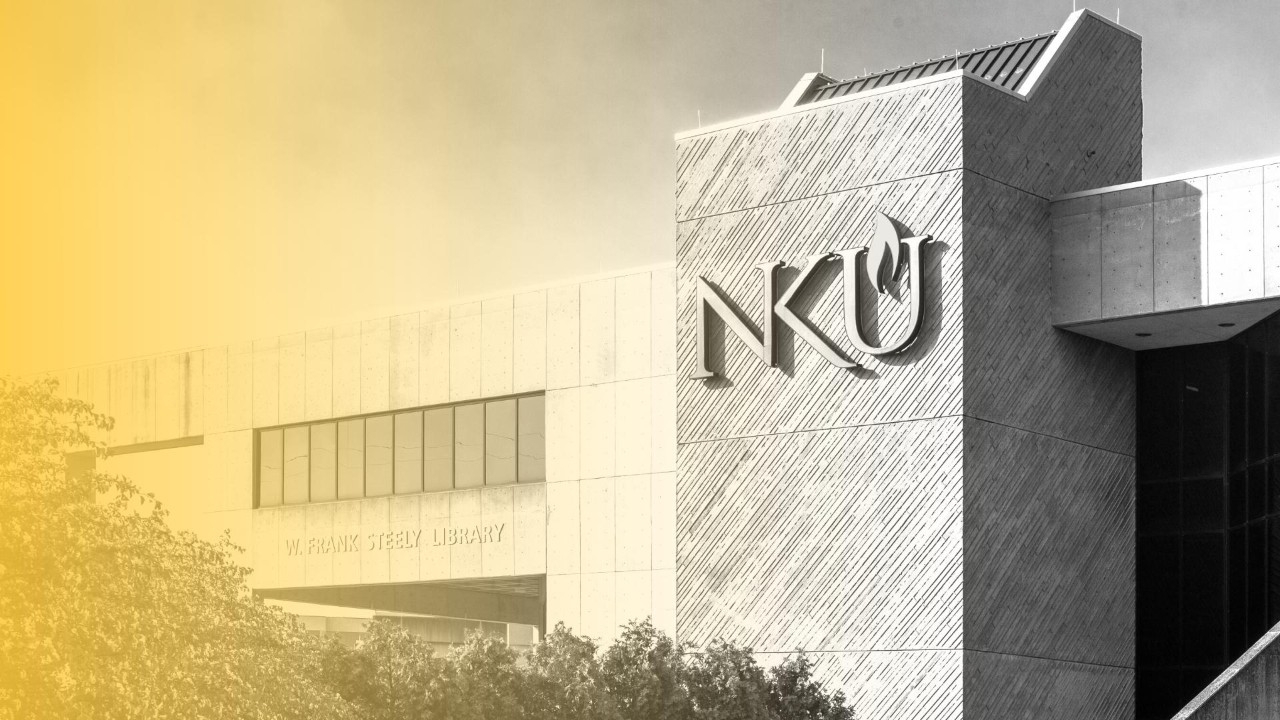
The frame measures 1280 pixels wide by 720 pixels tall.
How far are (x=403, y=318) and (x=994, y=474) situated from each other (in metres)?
19.0

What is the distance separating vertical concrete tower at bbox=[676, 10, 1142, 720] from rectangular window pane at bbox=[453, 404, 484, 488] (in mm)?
10240

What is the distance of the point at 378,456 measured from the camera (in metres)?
49.0

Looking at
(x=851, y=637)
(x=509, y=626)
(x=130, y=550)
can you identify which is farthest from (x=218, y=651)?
(x=509, y=626)

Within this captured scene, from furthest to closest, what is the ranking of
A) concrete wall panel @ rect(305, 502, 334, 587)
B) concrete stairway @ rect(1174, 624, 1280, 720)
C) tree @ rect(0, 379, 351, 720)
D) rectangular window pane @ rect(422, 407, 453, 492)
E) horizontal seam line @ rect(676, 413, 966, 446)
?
concrete wall panel @ rect(305, 502, 334, 587) < rectangular window pane @ rect(422, 407, 453, 492) < horizontal seam line @ rect(676, 413, 966, 446) < concrete stairway @ rect(1174, 624, 1280, 720) < tree @ rect(0, 379, 351, 720)

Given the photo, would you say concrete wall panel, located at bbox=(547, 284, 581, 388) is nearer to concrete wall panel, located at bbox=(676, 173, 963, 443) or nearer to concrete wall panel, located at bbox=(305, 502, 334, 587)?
concrete wall panel, located at bbox=(676, 173, 963, 443)

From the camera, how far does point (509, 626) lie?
52844 millimetres

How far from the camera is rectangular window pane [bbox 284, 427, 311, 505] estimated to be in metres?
50.5

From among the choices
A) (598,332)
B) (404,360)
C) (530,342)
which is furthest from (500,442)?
(598,332)

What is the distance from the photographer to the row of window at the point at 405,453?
1807 inches

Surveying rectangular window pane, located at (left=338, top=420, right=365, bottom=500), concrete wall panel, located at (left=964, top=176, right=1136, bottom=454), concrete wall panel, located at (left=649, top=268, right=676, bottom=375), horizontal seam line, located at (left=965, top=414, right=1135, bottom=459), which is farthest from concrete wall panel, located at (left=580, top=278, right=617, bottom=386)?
horizontal seam line, located at (left=965, top=414, right=1135, bottom=459)

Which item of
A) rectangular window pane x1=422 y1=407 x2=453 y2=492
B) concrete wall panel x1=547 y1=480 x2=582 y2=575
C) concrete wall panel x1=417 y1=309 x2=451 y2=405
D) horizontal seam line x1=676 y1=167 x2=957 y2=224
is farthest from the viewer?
rectangular window pane x1=422 y1=407 x2=453 y2=492

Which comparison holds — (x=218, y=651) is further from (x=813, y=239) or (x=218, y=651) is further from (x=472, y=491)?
(x=472, y=491)

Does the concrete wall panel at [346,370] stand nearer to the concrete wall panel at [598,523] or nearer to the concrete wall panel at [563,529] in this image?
the concrete wall panel at [563,529]

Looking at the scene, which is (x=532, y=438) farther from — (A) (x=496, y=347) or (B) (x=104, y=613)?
(B) (x=104, y=613)
